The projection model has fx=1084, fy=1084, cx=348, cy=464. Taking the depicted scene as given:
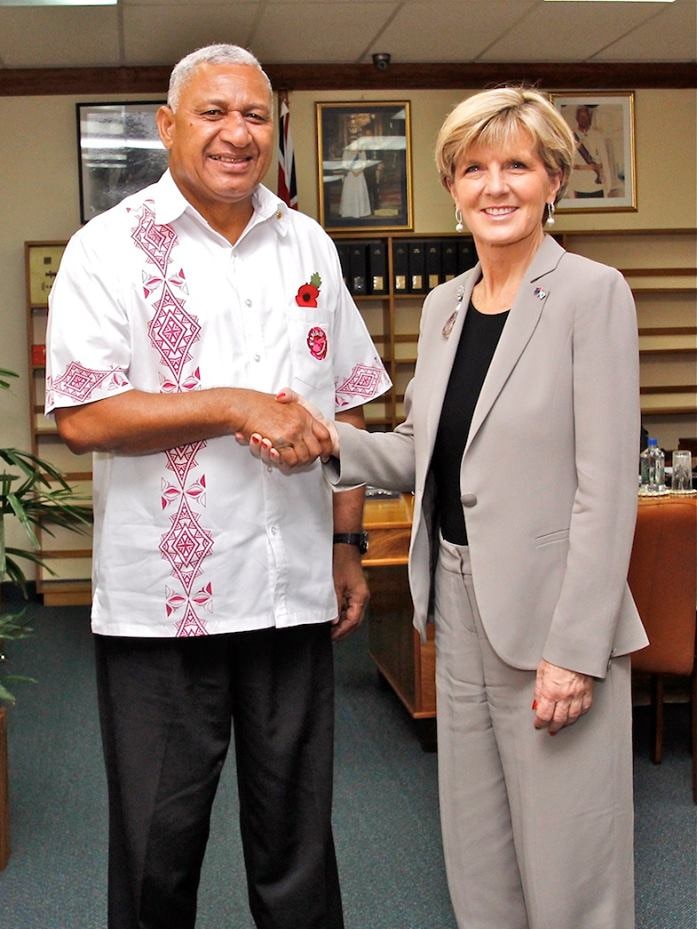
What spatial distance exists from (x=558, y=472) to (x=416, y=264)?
562 centimetres

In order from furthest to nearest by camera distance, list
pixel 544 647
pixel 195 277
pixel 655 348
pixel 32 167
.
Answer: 1. pixel 655 348
2. pixel 32 167
3. pixel 195 277
4. pixel 544 647

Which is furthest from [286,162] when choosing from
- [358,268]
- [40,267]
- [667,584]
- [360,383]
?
[360,383]

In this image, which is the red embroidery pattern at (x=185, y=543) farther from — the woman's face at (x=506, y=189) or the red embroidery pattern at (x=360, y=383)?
the woman's face at (x=506, y=189)

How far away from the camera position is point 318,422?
190cm

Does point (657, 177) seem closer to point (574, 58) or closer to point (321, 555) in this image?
point (574, 58)

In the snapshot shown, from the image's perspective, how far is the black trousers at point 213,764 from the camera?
190cm

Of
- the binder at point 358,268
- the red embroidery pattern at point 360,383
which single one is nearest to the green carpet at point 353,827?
the red embroidery pattern at point 360,383

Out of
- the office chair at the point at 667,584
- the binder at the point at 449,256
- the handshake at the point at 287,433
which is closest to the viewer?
the handshake at the point at 287,433

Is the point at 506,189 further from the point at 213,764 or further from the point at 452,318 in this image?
the point at 213,764

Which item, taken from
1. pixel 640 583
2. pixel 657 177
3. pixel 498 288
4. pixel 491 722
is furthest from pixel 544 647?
pixel 657 177

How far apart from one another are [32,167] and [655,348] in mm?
4354

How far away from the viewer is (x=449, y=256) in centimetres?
719

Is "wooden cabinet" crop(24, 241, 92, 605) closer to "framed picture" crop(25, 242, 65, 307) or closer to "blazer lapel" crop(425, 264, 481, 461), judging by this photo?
"framed picture" crop(25, 242, 65, 307)

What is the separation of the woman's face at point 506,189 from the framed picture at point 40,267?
549 cm
